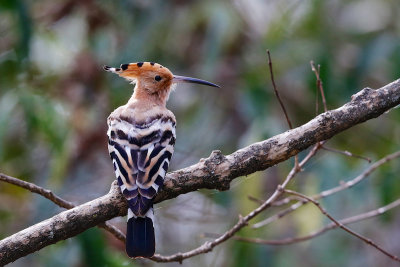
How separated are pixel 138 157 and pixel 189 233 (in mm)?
3145

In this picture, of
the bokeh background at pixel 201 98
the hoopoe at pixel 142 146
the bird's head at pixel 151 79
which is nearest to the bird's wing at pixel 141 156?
the hoopoe at pixel 142 146

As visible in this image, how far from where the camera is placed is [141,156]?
3.06 metres

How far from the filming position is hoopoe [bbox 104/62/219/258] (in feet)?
9.28

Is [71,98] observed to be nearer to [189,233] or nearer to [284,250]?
[189,233]

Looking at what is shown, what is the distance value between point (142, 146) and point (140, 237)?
453mm

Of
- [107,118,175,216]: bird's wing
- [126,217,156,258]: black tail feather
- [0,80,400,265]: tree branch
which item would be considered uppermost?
[107,118,175,216]: bird's wing

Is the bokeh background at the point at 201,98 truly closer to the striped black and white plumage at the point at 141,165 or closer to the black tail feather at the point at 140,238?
the striped black and white plumage at the point at 141,165

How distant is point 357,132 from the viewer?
211 inches

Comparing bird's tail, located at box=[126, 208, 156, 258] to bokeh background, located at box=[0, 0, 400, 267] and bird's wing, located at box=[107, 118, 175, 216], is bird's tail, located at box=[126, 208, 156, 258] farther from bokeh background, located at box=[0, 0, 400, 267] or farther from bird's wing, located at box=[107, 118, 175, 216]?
bokeh background, located at box=[0, 0, 400, 267]

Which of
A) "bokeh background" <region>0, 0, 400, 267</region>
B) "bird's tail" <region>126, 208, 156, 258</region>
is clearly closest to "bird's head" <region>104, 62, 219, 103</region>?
"bokeh background" <region>0, 0, 400, 267</region>

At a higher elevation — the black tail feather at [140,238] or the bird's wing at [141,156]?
the bird's wing at [141,156]

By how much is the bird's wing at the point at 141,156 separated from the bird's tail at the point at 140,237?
0.20ft

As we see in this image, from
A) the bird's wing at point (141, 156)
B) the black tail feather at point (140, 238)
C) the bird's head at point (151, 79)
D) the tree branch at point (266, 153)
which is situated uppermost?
the bird's head at point (151, 79)

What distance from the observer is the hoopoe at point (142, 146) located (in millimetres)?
2828
